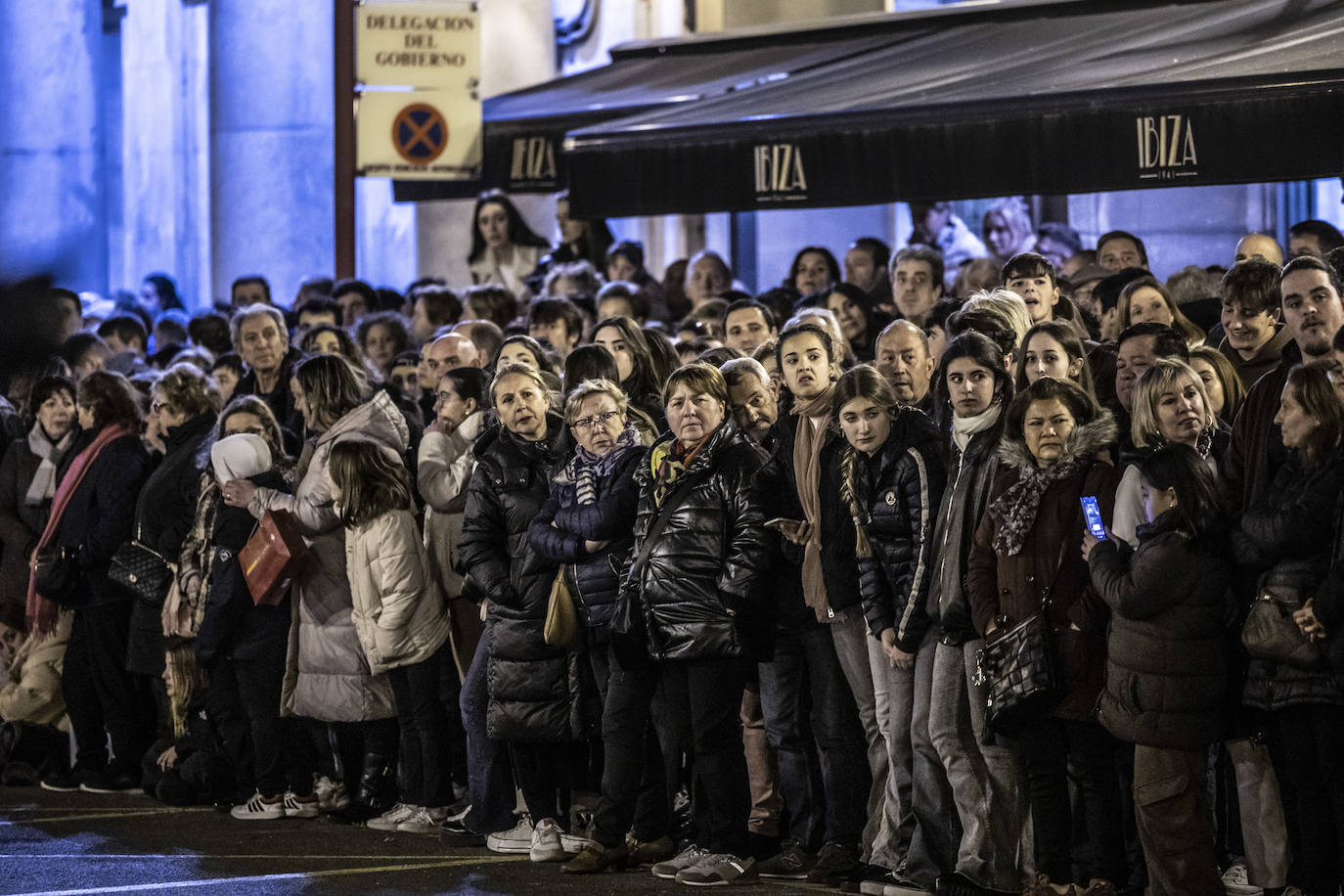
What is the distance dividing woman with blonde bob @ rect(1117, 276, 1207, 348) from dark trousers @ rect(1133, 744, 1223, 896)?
2.31 metres

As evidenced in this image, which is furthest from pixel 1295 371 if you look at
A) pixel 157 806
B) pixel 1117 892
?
pixel 157 806

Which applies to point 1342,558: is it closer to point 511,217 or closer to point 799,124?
point 799,124

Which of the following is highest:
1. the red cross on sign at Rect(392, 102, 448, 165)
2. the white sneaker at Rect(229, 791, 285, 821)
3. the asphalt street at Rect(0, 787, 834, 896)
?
the red cross on sign at Rect(392, 102, 448, 165)

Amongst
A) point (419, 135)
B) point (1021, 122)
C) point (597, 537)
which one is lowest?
point (597, 537)

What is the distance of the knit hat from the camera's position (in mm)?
10031

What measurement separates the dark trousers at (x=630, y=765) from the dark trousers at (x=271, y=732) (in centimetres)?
208

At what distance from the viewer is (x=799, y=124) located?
11312 millimetres

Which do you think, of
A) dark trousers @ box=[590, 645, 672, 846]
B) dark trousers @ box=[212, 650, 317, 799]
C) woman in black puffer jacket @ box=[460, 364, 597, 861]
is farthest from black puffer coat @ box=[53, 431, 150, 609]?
dark trousers @ box=[590, 645, 672, 846]

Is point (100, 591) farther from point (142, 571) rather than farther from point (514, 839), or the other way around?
point (514, 839)

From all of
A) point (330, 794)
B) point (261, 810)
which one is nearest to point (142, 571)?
point (261, 810)

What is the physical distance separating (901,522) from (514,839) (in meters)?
2.41

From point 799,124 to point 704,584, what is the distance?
3835 mm

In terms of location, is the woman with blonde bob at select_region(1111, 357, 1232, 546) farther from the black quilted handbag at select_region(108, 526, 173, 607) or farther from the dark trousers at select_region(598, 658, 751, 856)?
the black quilted handbag at select_region(108, 526, 173, 607)

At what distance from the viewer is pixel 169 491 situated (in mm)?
10633
